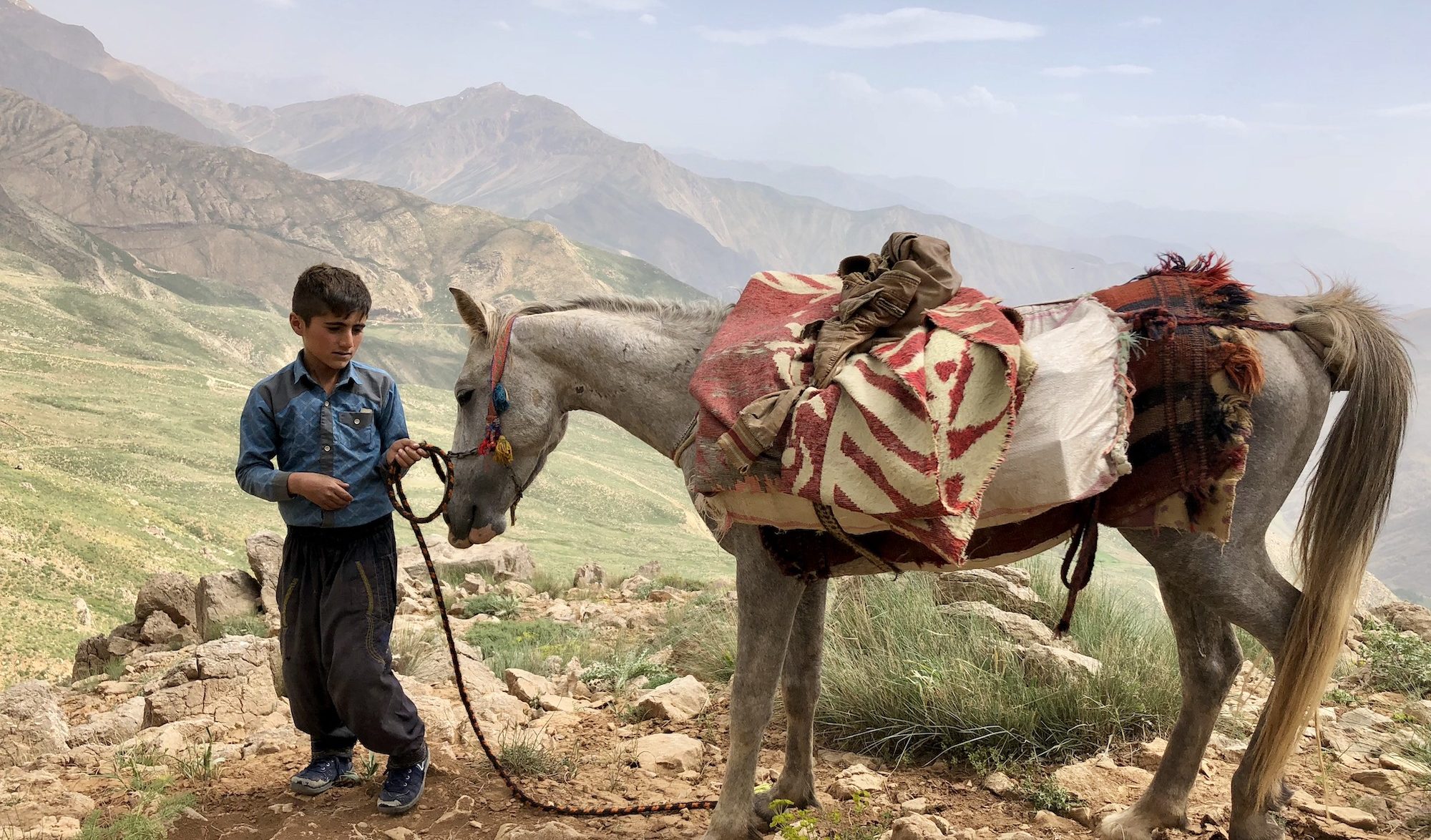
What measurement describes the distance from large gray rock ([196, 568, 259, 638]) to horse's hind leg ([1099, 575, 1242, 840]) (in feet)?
20.1

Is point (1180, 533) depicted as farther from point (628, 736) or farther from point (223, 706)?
point (223, 706)

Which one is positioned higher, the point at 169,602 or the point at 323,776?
the point at 323,776

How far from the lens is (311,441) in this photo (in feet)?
9.54

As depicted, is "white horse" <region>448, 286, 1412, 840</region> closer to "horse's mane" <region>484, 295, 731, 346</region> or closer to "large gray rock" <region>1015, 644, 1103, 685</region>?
"horse's mane" <region>484, 295, 731, 346</region>

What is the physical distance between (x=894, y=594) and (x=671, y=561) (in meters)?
7.35

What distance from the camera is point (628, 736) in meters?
4.16

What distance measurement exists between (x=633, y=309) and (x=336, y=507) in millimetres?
1333

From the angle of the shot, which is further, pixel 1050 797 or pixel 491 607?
pixel 491 607

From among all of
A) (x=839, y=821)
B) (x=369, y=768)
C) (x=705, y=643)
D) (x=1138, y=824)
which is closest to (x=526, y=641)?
(x=705, y=643)

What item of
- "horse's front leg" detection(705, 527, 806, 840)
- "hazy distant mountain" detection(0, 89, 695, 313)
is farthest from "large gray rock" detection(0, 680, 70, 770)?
"hazy distant mountain" detection(0, 89, 695, 313)

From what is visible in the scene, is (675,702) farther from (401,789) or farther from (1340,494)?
(1340,494)

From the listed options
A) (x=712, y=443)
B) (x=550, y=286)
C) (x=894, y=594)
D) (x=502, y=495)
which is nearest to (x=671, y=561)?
(x=894, y=594)

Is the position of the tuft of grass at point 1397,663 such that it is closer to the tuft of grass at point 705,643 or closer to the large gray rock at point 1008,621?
the large gray rock at point 1008,621

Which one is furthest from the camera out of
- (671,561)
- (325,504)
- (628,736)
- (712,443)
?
(671,561)
